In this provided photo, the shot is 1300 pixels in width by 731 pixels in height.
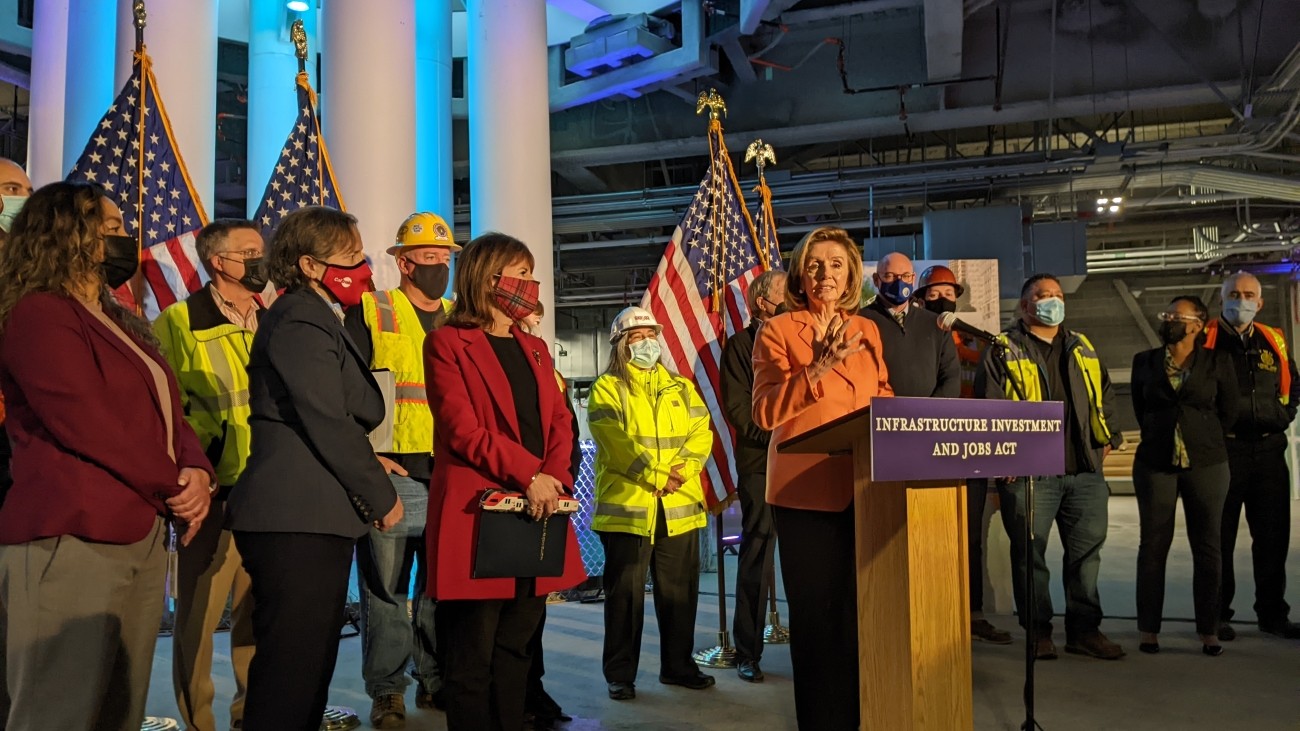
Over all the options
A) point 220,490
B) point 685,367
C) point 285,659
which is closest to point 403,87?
point 685,367

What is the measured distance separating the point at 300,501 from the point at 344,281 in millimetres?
653

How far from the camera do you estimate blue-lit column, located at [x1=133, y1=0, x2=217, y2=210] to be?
21.8 feet

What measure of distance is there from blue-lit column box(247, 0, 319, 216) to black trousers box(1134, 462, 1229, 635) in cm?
788

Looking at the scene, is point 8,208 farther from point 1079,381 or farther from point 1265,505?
point 1265,505

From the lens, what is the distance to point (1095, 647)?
16.5 feet

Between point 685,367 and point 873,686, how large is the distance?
130 inches

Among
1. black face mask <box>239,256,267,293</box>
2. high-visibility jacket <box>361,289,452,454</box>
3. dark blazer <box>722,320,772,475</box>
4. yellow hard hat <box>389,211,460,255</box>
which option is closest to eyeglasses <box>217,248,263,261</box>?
black face mask <box>239,256,267,293</box>

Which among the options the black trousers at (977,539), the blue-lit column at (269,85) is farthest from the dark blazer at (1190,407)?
the blue-lit column at (269,85)

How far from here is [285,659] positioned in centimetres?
251

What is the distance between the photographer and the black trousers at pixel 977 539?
5.92 meters

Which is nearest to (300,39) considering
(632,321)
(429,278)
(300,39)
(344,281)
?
(300,39)

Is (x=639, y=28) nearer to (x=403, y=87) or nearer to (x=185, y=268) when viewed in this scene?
(x=403, y=87)

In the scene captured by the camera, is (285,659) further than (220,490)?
No

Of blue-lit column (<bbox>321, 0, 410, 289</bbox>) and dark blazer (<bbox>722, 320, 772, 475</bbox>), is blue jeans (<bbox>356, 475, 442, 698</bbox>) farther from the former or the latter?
blue-lit column (<bbox>321, 0, 410, 289</bbox>)
